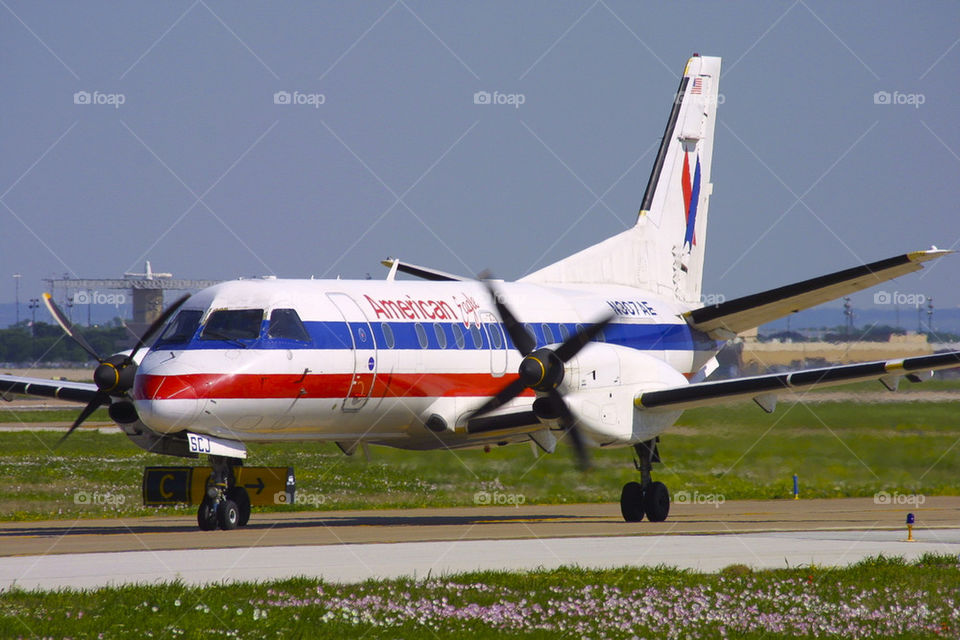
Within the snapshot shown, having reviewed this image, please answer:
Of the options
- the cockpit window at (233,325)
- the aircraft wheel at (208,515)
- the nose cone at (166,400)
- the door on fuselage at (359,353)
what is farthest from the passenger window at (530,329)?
the nose cone at (166,400)

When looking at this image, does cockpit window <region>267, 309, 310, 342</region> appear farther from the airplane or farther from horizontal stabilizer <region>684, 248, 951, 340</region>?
horizontal stabilizer <region>684, 248, 951, 340</region>

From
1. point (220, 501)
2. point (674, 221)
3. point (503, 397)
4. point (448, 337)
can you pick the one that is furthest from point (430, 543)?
point (674, 221)

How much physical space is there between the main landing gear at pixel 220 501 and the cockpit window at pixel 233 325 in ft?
5.86

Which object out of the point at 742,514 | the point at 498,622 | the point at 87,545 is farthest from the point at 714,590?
the point at 742,514

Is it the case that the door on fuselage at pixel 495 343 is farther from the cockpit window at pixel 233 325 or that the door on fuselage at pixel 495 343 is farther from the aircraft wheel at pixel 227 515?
the aircraft wheel at pixel 227 515

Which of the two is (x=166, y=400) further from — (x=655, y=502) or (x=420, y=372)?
(x=655, y=502)

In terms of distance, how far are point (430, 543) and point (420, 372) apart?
432cm

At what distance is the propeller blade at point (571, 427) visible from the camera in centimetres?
2042

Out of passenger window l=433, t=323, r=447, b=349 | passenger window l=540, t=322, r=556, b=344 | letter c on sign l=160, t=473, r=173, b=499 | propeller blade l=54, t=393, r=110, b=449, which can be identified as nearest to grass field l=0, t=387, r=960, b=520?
passenger window l=540, t=322, r=556, b=344

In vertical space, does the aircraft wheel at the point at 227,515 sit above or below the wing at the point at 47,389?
below

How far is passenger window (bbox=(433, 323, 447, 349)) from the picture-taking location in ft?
71.9

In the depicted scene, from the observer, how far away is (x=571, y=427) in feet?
67.5

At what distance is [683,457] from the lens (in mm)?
29766

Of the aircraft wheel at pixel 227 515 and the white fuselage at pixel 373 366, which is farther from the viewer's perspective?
the aircraft wheel at pixel 227 515
